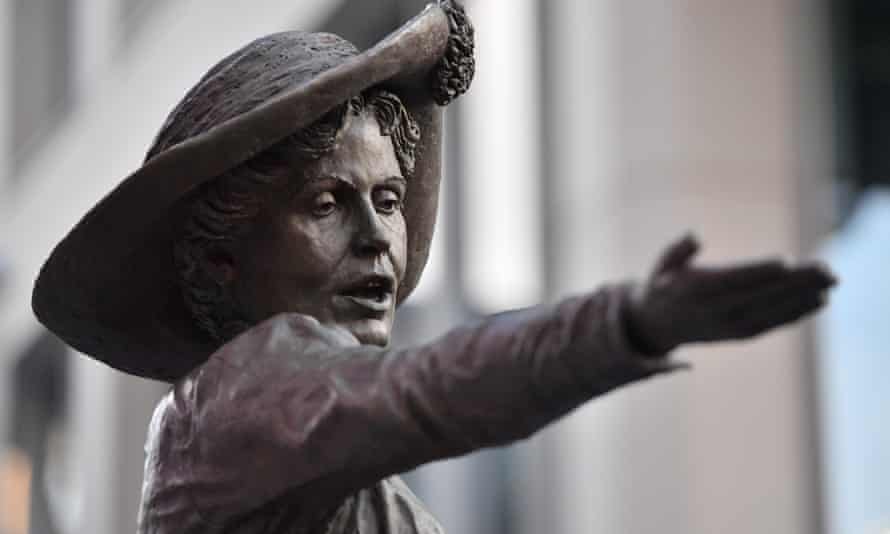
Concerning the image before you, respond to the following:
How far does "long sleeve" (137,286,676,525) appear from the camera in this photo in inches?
109

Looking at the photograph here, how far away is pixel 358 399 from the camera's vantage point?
118 inches

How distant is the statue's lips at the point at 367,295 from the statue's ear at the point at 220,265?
172 mm

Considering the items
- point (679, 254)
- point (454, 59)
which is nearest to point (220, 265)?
point (454, 59)

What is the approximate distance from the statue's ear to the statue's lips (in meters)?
0.17

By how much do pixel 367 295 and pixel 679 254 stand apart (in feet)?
2.80

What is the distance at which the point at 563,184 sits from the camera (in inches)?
469

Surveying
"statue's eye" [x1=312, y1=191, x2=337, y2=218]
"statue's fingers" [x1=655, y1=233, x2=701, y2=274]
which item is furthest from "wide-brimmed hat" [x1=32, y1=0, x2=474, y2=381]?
"statue's fingers" [x1=655, y1=233, x2=701, y2=274]

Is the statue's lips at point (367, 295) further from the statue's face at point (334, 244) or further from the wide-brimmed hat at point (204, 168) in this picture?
the wide-brimmed hat at point (204, 168)

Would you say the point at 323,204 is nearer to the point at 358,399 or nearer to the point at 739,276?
the point at 358,399

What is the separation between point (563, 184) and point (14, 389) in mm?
8780

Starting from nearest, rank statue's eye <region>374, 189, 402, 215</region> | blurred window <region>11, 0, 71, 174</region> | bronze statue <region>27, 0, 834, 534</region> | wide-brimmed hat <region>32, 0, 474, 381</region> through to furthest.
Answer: bronze statue <region>27, 0, 834, 534</region>, wide-brimmed hat <region>32, 0, 474, 381</region>, statue's eye <region>374, 189, 402, 215</region>, blurred window <region>11, 0, 71, 174</region>

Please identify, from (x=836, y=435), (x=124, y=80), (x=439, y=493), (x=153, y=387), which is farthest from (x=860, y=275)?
(x=124, y=80)

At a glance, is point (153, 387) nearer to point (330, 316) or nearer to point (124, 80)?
point (124, 80)

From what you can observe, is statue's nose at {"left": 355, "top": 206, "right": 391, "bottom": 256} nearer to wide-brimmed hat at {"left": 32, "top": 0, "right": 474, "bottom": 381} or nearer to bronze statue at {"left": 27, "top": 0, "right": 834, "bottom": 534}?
bronze statue at {"left": 27, "top": 0, "right": 834, "bottom": 534}
